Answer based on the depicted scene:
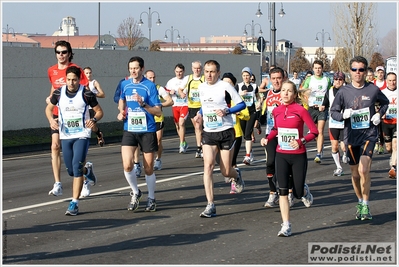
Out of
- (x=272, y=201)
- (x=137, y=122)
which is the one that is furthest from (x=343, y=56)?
(x=137, y=122)

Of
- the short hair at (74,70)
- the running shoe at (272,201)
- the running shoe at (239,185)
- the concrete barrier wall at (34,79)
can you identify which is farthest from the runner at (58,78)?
the concrete barrier wall at (34,79)

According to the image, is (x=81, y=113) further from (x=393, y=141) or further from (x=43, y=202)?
(x=393, y=141)

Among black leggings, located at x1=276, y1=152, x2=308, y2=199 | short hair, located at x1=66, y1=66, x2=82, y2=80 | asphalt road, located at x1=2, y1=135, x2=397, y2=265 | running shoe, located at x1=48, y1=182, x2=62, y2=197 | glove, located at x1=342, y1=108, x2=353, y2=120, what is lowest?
asphalt road, located at x1=2, y1=135, x2=397, y2=265

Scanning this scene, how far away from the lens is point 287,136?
30.5ft

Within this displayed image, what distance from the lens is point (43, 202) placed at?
11.3 metres

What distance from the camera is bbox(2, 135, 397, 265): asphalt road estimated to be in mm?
7957

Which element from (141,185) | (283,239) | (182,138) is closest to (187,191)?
(141,185)

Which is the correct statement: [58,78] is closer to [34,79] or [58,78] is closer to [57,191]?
[57,191]

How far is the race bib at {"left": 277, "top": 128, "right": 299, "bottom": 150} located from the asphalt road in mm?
973

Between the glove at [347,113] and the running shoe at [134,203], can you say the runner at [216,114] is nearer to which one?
the running shoe at [134,203]

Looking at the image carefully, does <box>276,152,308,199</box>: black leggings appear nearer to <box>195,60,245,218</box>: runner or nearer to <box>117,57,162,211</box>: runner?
<box>195,60,245,218</box>: runner

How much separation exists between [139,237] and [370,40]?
4525 cm

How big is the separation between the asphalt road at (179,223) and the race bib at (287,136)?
97 centimetres

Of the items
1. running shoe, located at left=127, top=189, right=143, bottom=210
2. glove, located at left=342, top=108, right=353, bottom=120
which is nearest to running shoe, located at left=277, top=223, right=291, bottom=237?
glove, located at left=342, top=108, right=353, bottom=120
